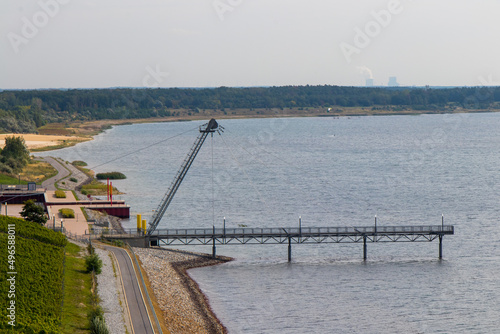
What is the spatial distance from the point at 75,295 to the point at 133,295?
422 centimetres

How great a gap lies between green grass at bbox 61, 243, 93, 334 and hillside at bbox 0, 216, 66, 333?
2.00 ft

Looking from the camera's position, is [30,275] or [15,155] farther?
[15,155]

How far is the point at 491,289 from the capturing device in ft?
214

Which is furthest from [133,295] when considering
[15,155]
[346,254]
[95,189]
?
[15,155]

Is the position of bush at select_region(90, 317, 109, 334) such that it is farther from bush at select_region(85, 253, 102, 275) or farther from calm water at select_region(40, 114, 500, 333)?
calm water at select_region(40, 114, 500, 333)

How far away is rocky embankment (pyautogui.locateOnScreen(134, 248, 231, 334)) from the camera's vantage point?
53125 millimetres

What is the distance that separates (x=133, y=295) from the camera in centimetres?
5200

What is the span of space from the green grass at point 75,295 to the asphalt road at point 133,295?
114 inches

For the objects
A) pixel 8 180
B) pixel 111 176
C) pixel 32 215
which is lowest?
pixel 111 176

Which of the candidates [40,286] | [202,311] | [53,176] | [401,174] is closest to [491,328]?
[202,311]

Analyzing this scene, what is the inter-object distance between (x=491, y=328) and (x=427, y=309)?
19.4 ft

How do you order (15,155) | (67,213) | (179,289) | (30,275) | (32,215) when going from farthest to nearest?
1. (15,155)
2. (67,213)
3. (32,215)
4. (179,289)
5. (30,275)

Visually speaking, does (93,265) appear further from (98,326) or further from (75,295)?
(98,326)

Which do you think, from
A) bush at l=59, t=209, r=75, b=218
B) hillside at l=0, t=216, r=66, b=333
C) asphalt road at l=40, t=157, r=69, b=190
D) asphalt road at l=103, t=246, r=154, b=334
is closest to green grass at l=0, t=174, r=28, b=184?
asphalt road at l=40, t=157, r=69, b=190
